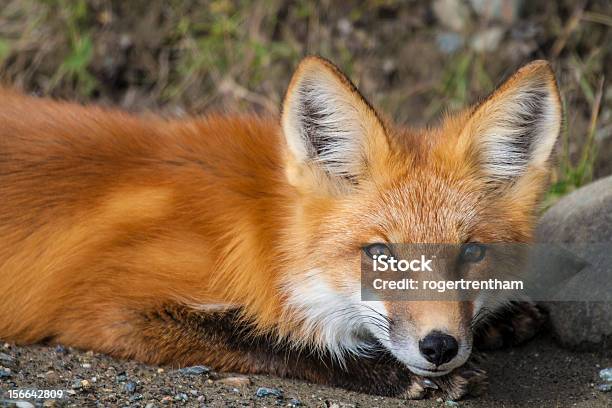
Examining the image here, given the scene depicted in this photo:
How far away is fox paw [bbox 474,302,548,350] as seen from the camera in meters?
5.18

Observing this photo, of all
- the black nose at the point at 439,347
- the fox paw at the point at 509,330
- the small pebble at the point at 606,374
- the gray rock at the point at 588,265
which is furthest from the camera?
the fox paw at the point at 509,330

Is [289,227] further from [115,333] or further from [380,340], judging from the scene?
[115,333]

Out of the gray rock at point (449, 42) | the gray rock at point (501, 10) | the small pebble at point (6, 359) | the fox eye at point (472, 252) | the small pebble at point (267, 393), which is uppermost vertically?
the gray rock at point (501, 10)

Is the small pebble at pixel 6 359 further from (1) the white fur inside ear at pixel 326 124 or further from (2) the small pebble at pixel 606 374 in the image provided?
(2) the small pebble at pixel 606 374

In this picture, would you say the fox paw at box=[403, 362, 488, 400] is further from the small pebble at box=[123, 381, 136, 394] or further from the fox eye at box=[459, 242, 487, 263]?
the small pebble at box=[123, 381, 136, 394]

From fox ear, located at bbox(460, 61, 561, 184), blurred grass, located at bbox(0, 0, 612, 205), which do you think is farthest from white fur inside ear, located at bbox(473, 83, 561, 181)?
blurred grass, located at bbox(0, 0, 612, 205)

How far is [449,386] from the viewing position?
173 inches

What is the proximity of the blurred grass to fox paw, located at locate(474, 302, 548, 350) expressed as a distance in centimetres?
330

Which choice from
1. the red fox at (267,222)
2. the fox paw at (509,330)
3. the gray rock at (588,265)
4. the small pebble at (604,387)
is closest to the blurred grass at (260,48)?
the gray rock at (588,265)

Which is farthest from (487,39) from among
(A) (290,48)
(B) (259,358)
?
(B) (259,358)

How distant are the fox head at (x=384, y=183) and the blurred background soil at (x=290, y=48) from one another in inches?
139

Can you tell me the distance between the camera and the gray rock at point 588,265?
504cm

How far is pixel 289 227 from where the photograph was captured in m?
4.46

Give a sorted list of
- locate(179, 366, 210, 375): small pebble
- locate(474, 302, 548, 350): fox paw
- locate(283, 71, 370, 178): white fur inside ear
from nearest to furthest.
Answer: locate(283, 71, 370, 178): white fur inside ear, locate(179, 366, 210, 375): small pebble, locate(474, 302, 548, 350): fox paw
